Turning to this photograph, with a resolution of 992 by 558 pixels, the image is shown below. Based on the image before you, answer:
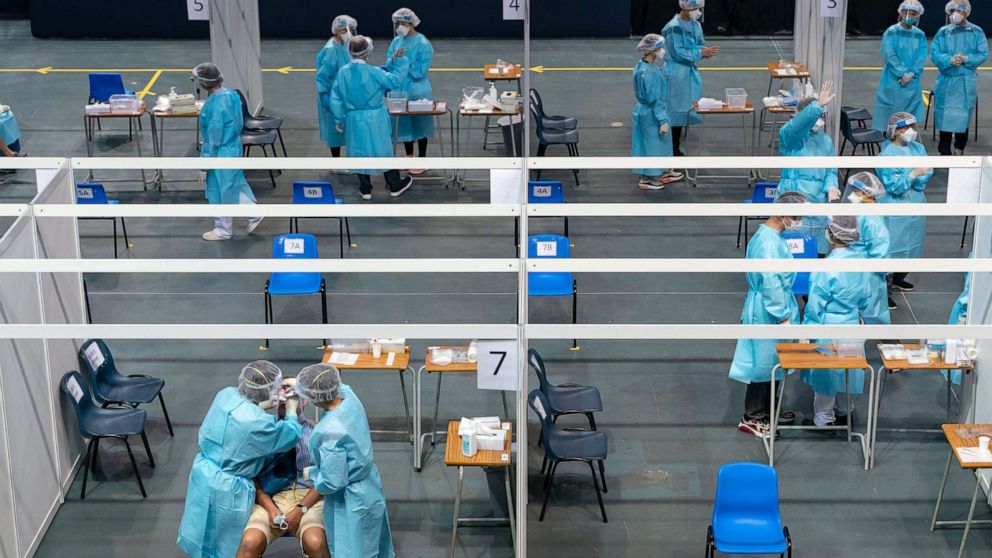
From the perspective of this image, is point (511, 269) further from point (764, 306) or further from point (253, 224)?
point (253, 224)

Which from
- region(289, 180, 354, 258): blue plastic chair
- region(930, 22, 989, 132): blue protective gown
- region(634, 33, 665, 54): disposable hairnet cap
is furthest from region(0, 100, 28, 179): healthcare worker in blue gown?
region(930, 22, 989, 132): blue protective gown

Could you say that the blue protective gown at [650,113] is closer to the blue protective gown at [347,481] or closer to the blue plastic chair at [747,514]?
the blue plastic chair at [747,514]

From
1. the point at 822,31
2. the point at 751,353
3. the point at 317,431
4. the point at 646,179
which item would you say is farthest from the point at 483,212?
the point at 822,31

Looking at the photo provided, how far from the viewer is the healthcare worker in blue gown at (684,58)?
524 inches

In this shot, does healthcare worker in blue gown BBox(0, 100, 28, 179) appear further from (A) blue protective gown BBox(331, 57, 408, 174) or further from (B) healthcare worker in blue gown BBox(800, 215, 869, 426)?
(B) healthcare worker in blue gown BBox(800, 215, 869, 426)

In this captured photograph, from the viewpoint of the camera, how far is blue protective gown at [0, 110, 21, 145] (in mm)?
13484

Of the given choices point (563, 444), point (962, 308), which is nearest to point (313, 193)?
point (563, 444)

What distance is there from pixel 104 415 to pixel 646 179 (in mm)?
7069

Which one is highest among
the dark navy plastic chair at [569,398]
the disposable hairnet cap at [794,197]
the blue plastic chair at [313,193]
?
the disposable hairnet cap at [794,197]

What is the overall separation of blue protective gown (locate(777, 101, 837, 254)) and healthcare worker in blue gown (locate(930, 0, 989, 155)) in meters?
3.26

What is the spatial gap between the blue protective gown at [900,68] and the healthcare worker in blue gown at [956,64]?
0.18 meters

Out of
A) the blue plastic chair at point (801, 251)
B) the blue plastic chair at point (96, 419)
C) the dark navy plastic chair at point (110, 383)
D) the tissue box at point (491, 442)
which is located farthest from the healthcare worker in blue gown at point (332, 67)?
the tissue box at point (491, 442)

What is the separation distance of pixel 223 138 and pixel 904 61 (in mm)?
7393

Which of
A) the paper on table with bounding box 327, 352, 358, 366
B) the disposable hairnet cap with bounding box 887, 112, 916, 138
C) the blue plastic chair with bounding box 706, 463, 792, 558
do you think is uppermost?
the disposable hairnet cap with bounding box 887, 112, 916, 138
